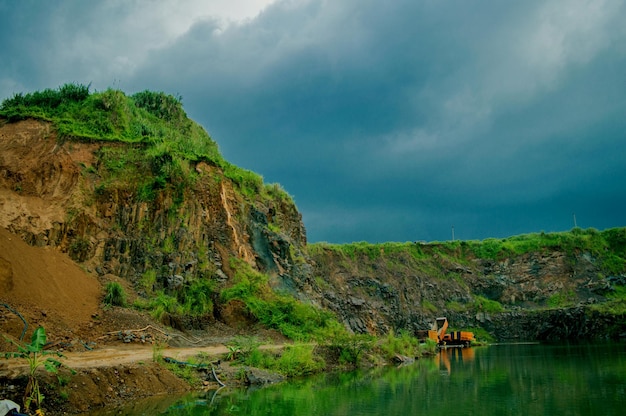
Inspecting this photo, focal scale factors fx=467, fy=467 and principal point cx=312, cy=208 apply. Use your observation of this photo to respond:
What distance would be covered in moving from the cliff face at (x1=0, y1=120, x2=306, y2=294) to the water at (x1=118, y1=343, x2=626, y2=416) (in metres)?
10.6

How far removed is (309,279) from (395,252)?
2479 centimetres

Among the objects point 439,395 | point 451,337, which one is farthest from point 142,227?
point 451,337

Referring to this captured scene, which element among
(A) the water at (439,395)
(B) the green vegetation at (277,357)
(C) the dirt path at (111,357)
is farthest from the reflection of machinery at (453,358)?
(C) the dirt path at (111,357)

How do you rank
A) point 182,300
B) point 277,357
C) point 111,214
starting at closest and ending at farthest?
point 277,357, point 182,300, point 111,214

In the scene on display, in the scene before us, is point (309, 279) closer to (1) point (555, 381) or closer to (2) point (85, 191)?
(2) point (85, 191)

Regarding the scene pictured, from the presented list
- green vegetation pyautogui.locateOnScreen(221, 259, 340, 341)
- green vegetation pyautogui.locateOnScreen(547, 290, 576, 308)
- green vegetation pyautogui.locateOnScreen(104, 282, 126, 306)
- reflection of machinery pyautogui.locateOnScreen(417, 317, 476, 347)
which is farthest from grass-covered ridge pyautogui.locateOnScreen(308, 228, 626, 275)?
green vegetation pyautogui.locateOnScreen(104, 282, 126, 306)

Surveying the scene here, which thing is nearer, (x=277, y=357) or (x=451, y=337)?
(x=277, y=357)

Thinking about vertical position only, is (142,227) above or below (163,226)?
below

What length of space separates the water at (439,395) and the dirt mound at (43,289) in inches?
256

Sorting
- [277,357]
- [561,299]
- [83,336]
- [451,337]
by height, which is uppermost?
[561,299]

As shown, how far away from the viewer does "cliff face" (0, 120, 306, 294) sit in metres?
22.0

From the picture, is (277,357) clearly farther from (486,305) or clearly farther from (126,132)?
(486,305)

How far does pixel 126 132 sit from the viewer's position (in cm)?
2819

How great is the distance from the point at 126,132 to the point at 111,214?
21.6 feet
